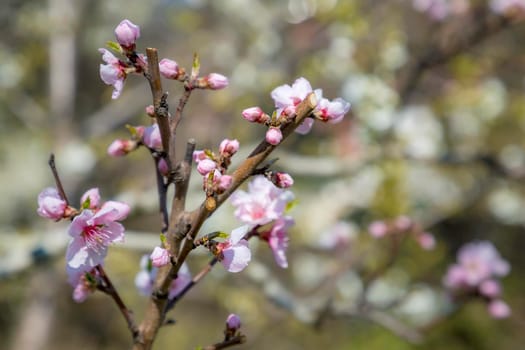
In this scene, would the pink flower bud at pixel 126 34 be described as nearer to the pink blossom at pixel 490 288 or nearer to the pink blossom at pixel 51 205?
the pink blossom at pixel 51 205

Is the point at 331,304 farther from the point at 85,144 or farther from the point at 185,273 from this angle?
the point at 85,144

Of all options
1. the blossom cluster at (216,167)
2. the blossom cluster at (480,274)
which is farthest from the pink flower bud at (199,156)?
the blossom cluster at (480,274)

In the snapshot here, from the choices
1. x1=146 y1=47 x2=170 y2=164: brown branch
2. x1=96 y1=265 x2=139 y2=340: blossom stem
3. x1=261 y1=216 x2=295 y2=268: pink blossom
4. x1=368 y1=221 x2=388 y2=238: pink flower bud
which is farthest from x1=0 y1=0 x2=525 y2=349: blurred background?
x1=146 y1=47 x2=170 y2=164: brown branch

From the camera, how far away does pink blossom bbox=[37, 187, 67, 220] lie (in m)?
0.85

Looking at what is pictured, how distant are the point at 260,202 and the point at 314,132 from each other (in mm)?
3774

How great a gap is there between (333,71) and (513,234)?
5696 mm

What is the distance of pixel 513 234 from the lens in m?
7.91

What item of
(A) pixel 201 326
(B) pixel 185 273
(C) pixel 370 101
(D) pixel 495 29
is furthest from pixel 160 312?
(A) pixel 201 326

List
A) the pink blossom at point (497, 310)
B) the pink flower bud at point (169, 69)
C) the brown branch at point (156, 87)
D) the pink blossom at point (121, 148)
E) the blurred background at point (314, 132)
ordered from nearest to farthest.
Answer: the brown branch at point (156, 87) → the pink flower bud at point (169, 69) → the pink blossom at point (121, 148) → the pink blossom at point (497, 310) → the blurred background at point (314, 132)

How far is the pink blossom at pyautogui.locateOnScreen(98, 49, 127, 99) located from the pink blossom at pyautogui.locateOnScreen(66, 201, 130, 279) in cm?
19

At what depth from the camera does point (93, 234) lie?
0.85 metres

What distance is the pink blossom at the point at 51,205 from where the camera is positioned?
0.85 metres

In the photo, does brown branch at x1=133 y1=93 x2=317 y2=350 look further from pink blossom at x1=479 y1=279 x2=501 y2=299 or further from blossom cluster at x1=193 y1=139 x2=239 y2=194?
pink blossom at x1=479 y1=279 x2=501 y2=299

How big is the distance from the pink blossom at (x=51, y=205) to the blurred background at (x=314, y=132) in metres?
1.06
